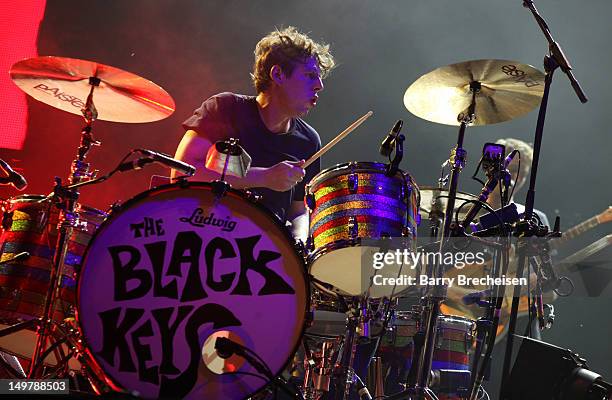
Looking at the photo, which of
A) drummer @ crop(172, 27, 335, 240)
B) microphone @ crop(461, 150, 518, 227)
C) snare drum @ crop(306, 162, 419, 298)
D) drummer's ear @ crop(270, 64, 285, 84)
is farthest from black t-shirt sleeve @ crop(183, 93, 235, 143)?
microphone @ crop(461, 150, 518, 227)

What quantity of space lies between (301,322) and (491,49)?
4190mm

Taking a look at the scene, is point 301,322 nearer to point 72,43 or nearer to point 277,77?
point 277,77

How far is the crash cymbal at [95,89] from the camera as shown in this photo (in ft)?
10.4

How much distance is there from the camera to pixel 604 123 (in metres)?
6.09

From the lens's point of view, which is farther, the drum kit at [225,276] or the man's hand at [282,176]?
the man's hand at [282,176]

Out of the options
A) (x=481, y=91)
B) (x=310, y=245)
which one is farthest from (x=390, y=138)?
(x=481, y=91)

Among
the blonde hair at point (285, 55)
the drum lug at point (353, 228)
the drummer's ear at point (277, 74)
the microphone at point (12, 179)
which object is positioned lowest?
the drum lug at point (353, 228)

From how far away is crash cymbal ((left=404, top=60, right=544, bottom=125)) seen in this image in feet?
10.4

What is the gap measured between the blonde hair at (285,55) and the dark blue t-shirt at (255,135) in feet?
0.74

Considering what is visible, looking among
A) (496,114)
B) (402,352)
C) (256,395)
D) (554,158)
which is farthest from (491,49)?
(256,395)

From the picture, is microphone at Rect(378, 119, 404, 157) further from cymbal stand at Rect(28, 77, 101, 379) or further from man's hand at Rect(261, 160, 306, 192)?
cymbal stand at Rect(28, 77, 101, 379)

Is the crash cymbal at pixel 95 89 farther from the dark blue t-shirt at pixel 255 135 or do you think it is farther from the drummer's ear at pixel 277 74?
the drummer's ear at pixel 277 74

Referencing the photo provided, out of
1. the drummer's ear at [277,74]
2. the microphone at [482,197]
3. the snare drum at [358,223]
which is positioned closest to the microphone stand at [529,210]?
the microphone at [482,197]

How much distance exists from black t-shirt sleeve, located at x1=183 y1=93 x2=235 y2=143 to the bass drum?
1.03 meters
